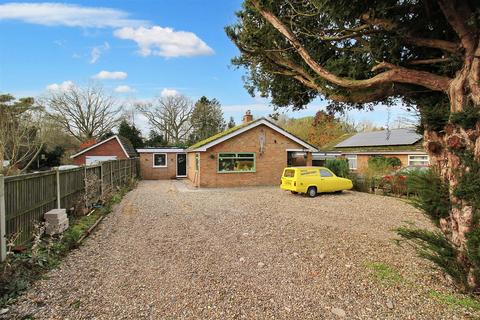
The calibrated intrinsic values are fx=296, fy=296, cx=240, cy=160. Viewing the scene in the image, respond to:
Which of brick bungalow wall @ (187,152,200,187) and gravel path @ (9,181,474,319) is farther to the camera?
brick bungalow wall @ (187,152,200,187)

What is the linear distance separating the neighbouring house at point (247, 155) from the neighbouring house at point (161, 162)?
862 centimetres

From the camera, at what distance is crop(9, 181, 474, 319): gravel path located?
366 centimetres

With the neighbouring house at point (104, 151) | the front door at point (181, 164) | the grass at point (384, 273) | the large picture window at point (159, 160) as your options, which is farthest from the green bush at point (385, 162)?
the neighbouring house at point (104, 151)

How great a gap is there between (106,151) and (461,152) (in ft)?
96.3

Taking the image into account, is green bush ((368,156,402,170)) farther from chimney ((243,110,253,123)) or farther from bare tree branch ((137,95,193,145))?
bare tree branch ((137,95,193,145))

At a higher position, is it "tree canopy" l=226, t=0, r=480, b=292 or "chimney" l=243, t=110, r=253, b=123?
"chimney" l=243, t=110, r=253, b=123

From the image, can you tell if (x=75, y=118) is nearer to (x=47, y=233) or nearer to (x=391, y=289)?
(x=47, y=233)

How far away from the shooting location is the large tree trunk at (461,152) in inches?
146

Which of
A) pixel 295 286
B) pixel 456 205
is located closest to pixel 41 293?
pixel 295 286

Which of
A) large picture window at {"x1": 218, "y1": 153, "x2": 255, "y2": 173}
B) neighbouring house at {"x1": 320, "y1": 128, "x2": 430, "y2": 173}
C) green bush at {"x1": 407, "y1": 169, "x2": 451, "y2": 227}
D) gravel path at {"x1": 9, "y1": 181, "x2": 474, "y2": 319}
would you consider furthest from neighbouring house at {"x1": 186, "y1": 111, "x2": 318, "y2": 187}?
green bush at {"x1": 407, "y1": 169, "x2": 451, "y2": 227}

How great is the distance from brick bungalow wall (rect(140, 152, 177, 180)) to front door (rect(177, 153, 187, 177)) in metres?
0.37

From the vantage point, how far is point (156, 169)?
27859 millimetres

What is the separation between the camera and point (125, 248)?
20.7 feet

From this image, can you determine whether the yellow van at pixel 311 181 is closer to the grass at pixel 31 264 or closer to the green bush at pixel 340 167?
the green bush at pixel 340 167
